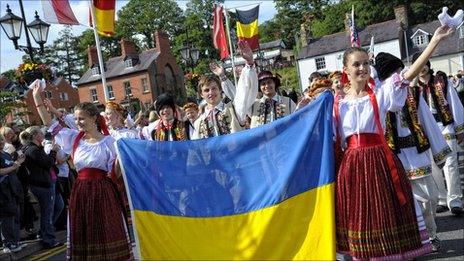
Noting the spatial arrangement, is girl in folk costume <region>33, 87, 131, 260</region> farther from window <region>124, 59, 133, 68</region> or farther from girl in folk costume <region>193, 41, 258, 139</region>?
window <region>124, 59, 133, 68</region>

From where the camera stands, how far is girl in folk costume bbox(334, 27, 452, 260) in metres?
3.88

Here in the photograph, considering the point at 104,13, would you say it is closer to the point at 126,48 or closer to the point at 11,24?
the point at 11,24

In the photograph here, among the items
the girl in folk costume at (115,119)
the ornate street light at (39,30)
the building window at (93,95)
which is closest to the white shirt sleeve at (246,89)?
the girl in folk costume at (115,119)

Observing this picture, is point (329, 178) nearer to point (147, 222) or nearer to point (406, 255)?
point (406, 255)

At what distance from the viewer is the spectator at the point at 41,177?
25.3 feet

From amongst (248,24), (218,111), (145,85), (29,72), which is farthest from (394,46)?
(218,111)

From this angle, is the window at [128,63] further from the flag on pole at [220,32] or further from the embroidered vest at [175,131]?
the embroidered vest at [175,131]

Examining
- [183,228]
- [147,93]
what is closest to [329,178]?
[183,228]

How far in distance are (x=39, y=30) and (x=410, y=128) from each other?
893 centimetres

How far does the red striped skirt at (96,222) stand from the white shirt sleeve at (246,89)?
1488 mm

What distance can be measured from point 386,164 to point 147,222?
2125 mm

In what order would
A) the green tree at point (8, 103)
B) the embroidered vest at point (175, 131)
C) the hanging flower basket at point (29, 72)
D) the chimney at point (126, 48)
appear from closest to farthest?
the embroidered vest at point (175, 131)
the hanging flower basket at point (29, 72)
the green tree at point (8, 103)
the chimney at point (126, 48)

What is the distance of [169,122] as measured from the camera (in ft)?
20.3

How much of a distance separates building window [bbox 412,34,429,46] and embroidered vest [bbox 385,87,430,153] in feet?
148
